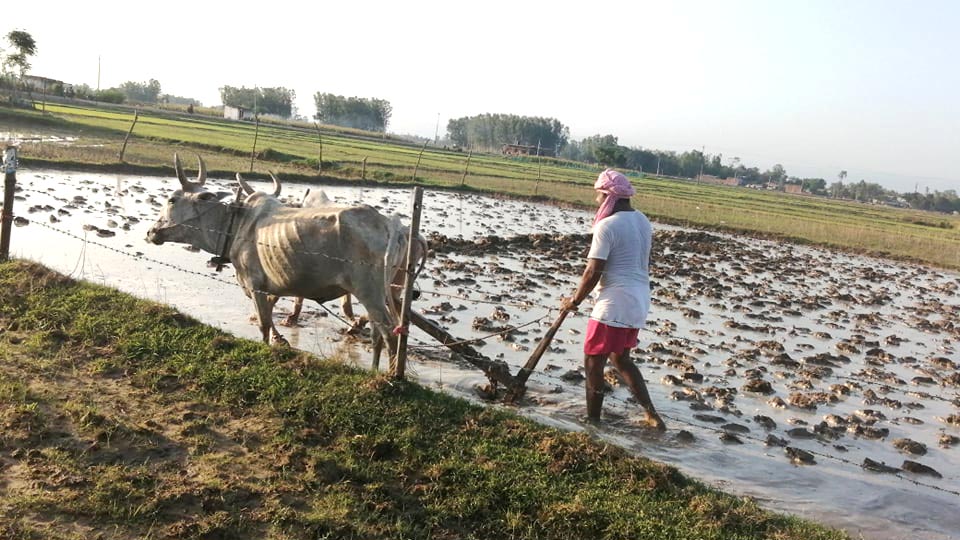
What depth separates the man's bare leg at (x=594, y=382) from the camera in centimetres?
581

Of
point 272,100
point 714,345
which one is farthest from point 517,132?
point 714,345

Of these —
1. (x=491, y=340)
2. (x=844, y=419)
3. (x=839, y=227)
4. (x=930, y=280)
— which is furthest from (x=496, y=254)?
(x=839, y=227)

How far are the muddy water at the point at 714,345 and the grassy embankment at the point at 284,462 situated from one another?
1248 millimetres

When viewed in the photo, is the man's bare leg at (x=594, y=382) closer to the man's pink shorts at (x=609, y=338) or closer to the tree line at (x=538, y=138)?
the man's pink shorts at (x=609, y=338)

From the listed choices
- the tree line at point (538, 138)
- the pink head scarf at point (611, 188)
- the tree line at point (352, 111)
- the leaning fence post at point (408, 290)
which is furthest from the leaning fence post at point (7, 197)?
the tree line at point (352, 111)

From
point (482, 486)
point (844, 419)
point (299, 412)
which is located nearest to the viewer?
point (482, 486)

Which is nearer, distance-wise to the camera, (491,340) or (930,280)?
(491,340)

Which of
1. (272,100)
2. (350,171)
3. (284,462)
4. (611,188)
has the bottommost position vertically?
(284,462)

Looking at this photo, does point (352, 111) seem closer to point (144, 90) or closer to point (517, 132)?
point (517, 132)

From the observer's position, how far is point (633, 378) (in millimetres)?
5871

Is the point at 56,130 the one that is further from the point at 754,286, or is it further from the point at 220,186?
the point at 754,286

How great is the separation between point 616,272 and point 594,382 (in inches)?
39.0

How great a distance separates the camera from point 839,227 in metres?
33.4

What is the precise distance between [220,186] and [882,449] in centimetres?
1768
